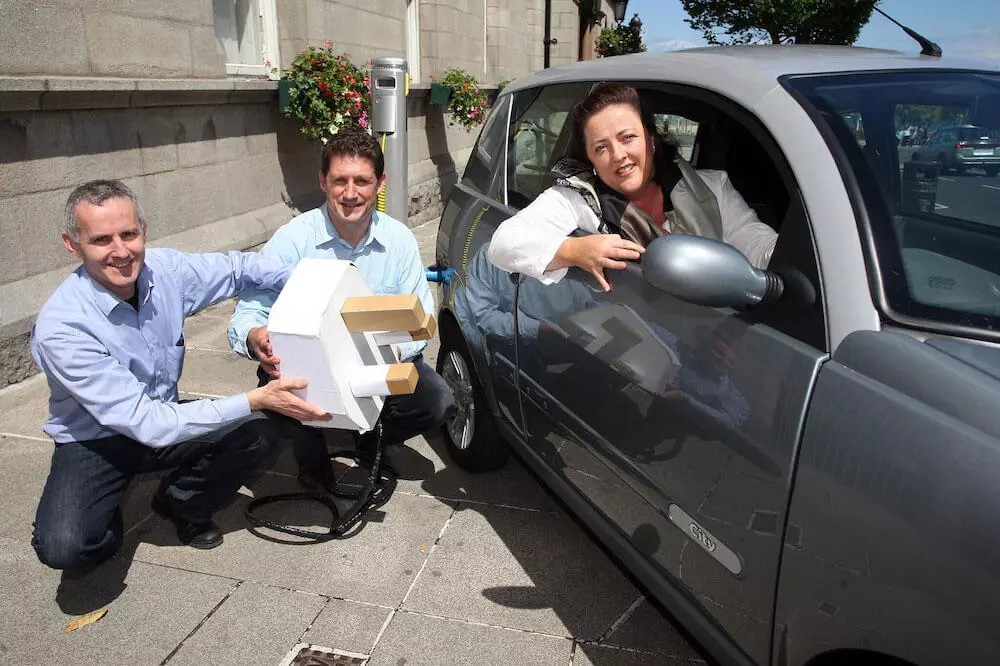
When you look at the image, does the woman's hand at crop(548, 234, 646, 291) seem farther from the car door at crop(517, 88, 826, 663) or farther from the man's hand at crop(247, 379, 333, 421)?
the man's hand at crop(247, 379, 333, 421)

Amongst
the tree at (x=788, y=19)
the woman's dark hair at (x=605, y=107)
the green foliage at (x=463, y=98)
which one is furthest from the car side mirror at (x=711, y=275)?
the tree at (x=788, y=19)

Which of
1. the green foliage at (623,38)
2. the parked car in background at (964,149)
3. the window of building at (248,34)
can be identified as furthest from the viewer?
the green foliage at (623,38)

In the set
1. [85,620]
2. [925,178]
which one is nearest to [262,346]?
[85,620]

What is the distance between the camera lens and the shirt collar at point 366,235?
326 cm

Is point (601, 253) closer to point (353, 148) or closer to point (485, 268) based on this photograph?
point (485, 268)

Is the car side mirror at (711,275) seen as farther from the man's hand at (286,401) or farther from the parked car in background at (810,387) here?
the man's hand at (286,401)

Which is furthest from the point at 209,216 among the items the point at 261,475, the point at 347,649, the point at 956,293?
the point at 956,293

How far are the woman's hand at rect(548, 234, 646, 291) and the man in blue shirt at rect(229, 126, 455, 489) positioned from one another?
1037mm

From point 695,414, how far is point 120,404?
1827 millimetres

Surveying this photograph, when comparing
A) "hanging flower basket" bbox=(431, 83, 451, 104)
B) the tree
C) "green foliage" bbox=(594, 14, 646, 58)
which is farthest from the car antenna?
the tree

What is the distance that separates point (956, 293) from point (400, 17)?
9449 millimetres

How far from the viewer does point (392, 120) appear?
7395mm

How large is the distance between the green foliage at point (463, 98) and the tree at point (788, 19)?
2720 cm

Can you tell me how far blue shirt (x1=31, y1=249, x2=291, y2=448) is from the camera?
2.49 meters
